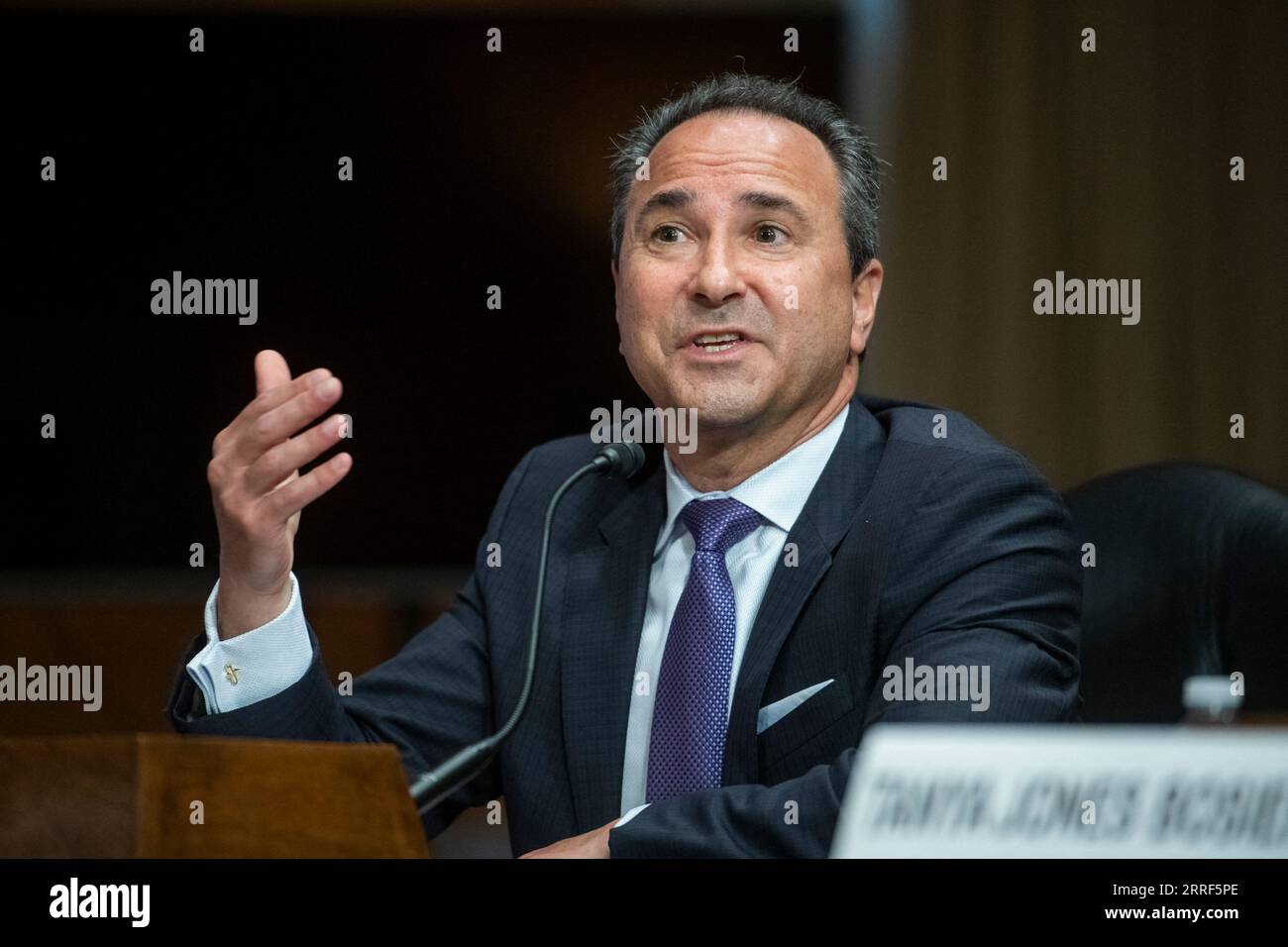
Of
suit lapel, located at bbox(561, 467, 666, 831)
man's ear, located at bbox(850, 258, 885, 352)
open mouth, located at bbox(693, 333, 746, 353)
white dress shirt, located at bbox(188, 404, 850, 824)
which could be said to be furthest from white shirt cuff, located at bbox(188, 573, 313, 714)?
man's ear, located at bbox(850, 258, 885, 352)

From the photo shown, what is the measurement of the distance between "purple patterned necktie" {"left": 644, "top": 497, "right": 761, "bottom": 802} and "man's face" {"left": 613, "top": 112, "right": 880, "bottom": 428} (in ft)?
0.66

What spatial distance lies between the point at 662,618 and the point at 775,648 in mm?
174

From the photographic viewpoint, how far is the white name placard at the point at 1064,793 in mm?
856

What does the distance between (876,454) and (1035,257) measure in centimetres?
155

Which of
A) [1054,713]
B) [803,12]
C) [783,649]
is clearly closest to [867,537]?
[783,649]

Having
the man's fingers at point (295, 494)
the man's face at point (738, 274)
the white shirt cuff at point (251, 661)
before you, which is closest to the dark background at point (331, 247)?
the man's face at point (738, 274)

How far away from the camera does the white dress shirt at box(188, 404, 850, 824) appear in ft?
4.27

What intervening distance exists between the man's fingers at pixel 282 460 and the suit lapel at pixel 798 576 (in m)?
0.48

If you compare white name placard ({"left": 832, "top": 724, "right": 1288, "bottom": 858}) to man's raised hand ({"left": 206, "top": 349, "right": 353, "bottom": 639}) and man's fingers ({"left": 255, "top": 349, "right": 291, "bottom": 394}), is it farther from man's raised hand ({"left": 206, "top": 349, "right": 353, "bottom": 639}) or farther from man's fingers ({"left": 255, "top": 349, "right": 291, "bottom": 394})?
man's fingers ({"left": 255, "top": 349, "right": 291, "bottom": 394})

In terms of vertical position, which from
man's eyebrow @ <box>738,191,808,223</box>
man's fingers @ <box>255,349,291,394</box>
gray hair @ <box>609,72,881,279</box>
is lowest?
man's fingers @ <box>255,349,291,394</box>

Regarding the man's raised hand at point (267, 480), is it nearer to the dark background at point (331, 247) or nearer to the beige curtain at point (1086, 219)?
the dark background at point (331, 247)

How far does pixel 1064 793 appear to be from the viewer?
0.86m
